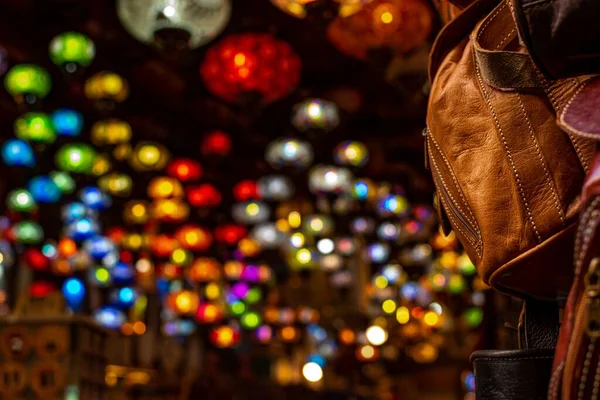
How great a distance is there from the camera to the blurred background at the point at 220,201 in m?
5.09

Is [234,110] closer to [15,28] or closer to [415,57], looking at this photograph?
[15,28]

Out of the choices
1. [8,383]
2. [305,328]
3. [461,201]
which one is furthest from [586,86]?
[305,328]

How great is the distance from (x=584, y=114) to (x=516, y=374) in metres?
0.37

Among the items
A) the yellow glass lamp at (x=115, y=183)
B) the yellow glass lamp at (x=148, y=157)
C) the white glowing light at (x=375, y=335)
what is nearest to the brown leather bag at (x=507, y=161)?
the yellow glass lamp at (x=148, y=157)

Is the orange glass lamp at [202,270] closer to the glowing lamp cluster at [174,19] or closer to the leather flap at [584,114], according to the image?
the glowing lamp cluster at [174,19]

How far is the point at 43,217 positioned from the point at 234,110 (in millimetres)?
2560

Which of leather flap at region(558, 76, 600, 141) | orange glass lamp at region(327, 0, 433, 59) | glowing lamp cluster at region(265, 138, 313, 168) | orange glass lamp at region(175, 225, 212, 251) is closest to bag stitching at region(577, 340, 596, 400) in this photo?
leather flap at region(558, 76, 600, 141)

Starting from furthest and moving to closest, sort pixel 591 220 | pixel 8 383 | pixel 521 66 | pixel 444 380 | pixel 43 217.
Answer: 1. pixel 444 380
2. pixel 43 217
3. pixel 8 383
4. pixel 521 66
5. pixel 591 220

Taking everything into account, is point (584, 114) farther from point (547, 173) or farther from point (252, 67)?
point (252, 67)

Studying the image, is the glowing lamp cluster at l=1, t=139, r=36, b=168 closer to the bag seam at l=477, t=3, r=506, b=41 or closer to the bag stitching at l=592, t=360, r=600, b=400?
the bag seam at l=477, t=3, r=506, b=41

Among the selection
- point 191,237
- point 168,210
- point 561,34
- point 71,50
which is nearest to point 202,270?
point 191,237

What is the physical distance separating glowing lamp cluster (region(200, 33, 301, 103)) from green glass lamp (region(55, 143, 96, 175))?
2536mm

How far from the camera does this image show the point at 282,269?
1623 cm

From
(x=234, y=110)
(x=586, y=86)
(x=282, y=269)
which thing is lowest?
(x=586, y=86)
